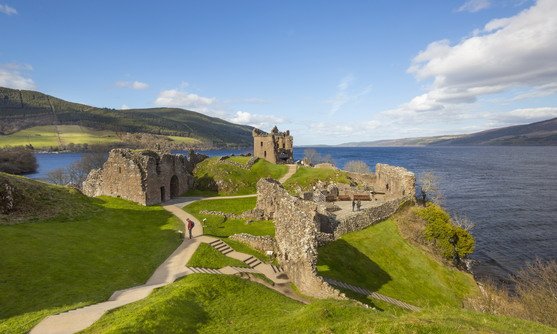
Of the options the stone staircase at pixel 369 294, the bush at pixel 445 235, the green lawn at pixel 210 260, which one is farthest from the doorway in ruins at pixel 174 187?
the bush at pixel 445 235

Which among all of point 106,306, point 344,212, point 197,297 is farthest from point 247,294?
point 344,212

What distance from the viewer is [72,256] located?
24.0 metres

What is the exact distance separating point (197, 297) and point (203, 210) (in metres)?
26.5

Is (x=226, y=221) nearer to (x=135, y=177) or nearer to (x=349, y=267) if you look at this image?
(x=135, y=177)

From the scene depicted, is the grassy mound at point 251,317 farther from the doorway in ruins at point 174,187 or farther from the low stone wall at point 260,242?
the doorway in ruins at point 174,187

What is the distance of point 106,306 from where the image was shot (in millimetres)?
16953

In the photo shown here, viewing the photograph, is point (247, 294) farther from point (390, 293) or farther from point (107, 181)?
point (107, 181)

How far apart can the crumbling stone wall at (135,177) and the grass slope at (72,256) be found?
20.5ft

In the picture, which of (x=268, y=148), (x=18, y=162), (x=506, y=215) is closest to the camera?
(x=506, y=215)

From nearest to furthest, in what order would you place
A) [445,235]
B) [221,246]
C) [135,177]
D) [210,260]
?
[210,260] → [221,246] → [445,235] → [135,177]

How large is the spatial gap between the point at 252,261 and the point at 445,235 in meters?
27.8

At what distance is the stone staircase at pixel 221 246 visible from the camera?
2987 cm

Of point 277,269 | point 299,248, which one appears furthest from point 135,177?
point 299,248

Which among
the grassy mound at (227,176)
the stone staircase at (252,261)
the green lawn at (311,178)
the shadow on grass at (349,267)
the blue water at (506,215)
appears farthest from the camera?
the green lawn at (311,178)
